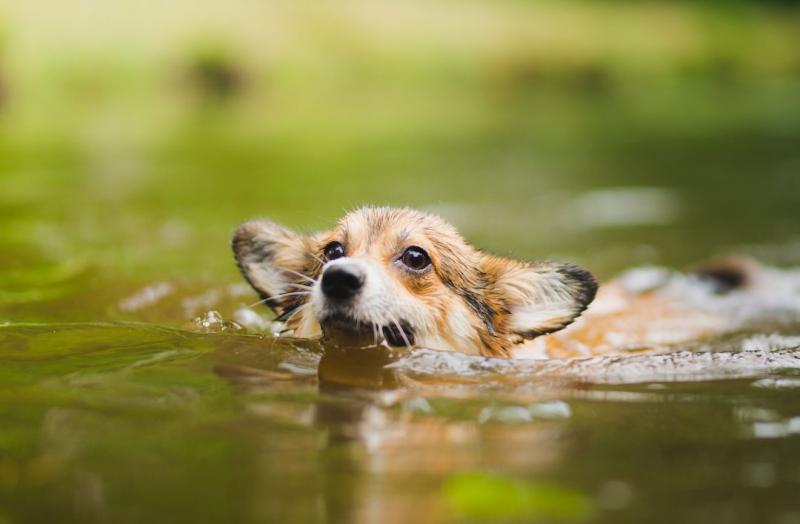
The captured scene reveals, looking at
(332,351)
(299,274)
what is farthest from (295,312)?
(332,351)

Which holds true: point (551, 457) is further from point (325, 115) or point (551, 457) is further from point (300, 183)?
point (325, 115)

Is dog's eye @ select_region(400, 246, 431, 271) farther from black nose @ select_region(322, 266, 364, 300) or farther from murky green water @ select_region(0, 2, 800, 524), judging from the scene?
murky green water @ select_region(0, 2, 800, 524)

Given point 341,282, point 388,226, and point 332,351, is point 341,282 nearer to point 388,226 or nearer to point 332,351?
point 332,351

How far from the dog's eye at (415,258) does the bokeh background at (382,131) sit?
1444 millimetres

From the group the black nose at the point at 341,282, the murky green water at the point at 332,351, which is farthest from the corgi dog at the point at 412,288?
the murky green water at the point at 332,351

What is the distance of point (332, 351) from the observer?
14.8ft

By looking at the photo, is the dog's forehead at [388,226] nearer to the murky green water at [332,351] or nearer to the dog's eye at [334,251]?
the dog's eye at [334,251]

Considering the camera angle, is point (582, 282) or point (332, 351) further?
point (582, 282)

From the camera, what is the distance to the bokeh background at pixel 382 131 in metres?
9.89

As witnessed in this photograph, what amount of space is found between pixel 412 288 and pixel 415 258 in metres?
0.21

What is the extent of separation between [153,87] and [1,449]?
30.3 meters

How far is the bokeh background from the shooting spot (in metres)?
9.89

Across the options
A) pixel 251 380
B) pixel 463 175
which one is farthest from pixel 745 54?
pixel 251 380

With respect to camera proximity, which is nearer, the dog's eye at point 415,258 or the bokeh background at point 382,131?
the dog's eye at point 415,258
